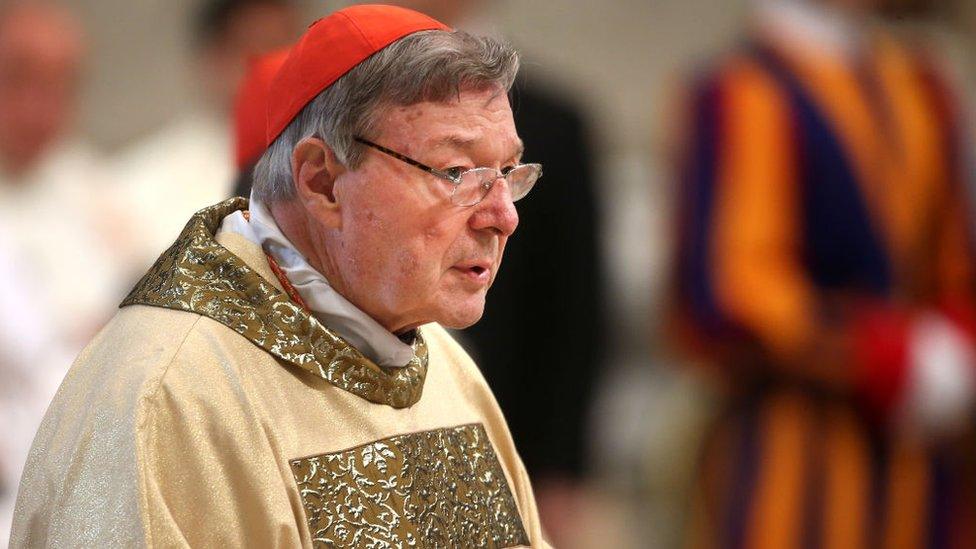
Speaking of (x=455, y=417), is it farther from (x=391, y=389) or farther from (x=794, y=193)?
(x=794, y=193)

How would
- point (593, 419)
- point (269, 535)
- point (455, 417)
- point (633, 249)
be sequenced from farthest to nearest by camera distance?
1. point (633, 249)
2. point (593, 419)
3. point (455, 417)
4. point (269, 535)

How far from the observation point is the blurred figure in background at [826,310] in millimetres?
4570

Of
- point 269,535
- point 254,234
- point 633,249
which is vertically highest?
point 254,234

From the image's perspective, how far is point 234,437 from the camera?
245cm

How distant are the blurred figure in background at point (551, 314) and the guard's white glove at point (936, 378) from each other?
0.91 metres

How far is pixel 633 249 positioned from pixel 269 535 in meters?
5.06

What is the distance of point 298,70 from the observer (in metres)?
2.64

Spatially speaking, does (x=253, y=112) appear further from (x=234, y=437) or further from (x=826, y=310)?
(x=826, y=310)

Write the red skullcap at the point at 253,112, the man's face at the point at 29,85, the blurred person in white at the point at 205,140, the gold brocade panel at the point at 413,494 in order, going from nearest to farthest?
the gold brocade panel at the point at 413,494, the red skullcap at the point at 253,112, the man's face at the point at 29,85, the blurred person in white at the point at 205,140

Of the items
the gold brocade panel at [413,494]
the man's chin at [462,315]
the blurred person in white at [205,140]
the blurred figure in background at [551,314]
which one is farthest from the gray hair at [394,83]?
the blurred person in white at [205,140]

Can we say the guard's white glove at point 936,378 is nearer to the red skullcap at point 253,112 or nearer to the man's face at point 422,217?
the red skullcap at point 253,112

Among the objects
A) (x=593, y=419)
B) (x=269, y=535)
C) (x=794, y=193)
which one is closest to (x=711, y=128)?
(x=794, y=193)

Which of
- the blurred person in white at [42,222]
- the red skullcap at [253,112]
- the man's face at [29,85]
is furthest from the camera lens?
the man's face at [29,85]

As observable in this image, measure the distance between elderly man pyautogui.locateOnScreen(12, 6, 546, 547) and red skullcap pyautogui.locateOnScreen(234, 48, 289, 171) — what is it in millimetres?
777
